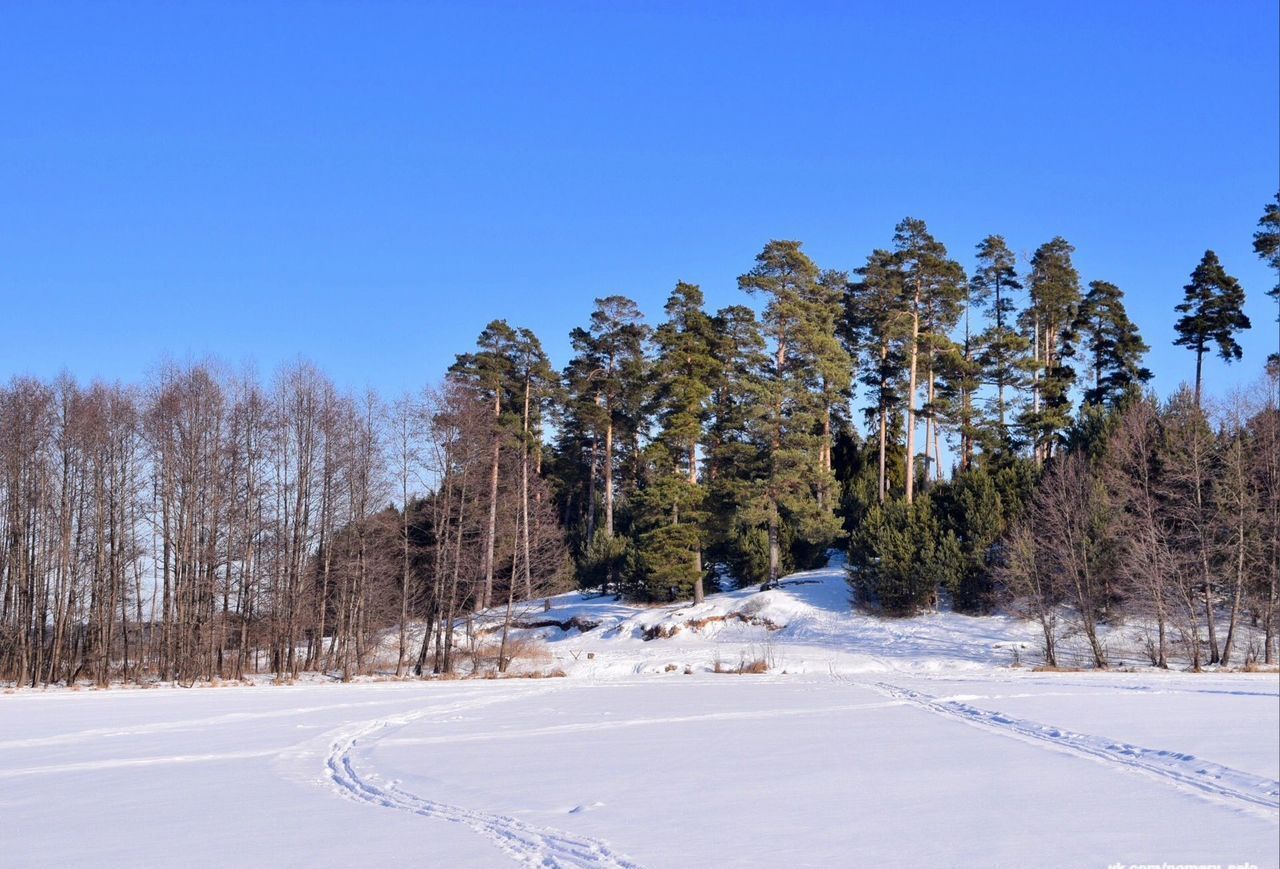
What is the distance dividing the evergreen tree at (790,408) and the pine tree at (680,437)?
2.77m

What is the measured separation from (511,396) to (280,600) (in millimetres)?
17966

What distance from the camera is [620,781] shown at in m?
10.6

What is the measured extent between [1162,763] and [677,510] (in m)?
30.2

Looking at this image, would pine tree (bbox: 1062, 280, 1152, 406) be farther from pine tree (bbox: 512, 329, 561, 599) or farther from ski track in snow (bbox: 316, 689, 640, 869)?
ski track in snow (bbox: 316, 689, 640, 869)

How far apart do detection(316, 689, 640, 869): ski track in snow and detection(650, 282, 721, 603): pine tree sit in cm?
2579

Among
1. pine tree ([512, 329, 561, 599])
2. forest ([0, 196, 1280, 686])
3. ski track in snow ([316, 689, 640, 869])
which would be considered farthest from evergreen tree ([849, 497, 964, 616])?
ski track in snow ([316, 689, 640, 869])

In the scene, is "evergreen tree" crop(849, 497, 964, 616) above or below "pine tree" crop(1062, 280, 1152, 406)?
below

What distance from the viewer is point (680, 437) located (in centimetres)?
4009

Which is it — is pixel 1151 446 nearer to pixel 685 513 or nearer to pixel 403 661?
pixel 685 513

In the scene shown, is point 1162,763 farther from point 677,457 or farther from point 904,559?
point 677,457

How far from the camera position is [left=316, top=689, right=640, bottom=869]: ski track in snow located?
7188 mm

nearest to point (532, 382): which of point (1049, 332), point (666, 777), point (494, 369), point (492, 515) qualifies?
point (494, 369)

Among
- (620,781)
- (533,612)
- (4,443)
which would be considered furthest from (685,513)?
(620,781)

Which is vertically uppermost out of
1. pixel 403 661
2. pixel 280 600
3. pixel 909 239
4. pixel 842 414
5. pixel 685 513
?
pixel 909 239
